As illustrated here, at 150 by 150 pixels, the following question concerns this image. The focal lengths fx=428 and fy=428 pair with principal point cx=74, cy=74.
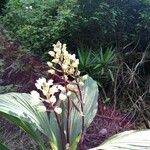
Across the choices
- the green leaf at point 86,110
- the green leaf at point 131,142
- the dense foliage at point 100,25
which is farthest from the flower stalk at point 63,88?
the dense foliage at point 100,25

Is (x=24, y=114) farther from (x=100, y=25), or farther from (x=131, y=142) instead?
(x=100, y=25)

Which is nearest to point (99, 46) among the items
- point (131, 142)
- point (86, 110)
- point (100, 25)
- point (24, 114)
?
point (100, 25)

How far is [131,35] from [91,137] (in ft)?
4.82

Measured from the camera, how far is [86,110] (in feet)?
8.02

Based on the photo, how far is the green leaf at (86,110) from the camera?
2.36m

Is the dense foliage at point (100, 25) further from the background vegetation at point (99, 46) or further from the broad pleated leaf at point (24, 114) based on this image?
the broad pleated leaf at point (24, 114)

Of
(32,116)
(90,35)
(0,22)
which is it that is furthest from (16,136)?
(0,22)

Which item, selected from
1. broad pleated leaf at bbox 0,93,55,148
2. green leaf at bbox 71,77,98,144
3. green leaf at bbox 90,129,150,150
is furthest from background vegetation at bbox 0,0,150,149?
green leaf at bbox 90,129,150,150

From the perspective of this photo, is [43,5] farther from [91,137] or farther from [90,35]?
[91,137]

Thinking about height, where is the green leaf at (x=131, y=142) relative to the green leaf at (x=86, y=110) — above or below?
above

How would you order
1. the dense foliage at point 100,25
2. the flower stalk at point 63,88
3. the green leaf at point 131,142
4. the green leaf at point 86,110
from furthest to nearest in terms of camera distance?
1. the dense foliage at point 100,25
2. the green leaf at point 86,110
3. the flower stalk at point 63,88
4. the green leaf at point 131,142

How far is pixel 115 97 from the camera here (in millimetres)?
3670

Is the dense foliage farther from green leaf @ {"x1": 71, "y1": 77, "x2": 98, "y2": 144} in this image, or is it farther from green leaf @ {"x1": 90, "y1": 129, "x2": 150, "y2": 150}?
green leaf @ {"x1": 90, "y1": 129, "x2": 150, "y2": 150}

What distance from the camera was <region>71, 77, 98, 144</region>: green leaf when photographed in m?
2.36
